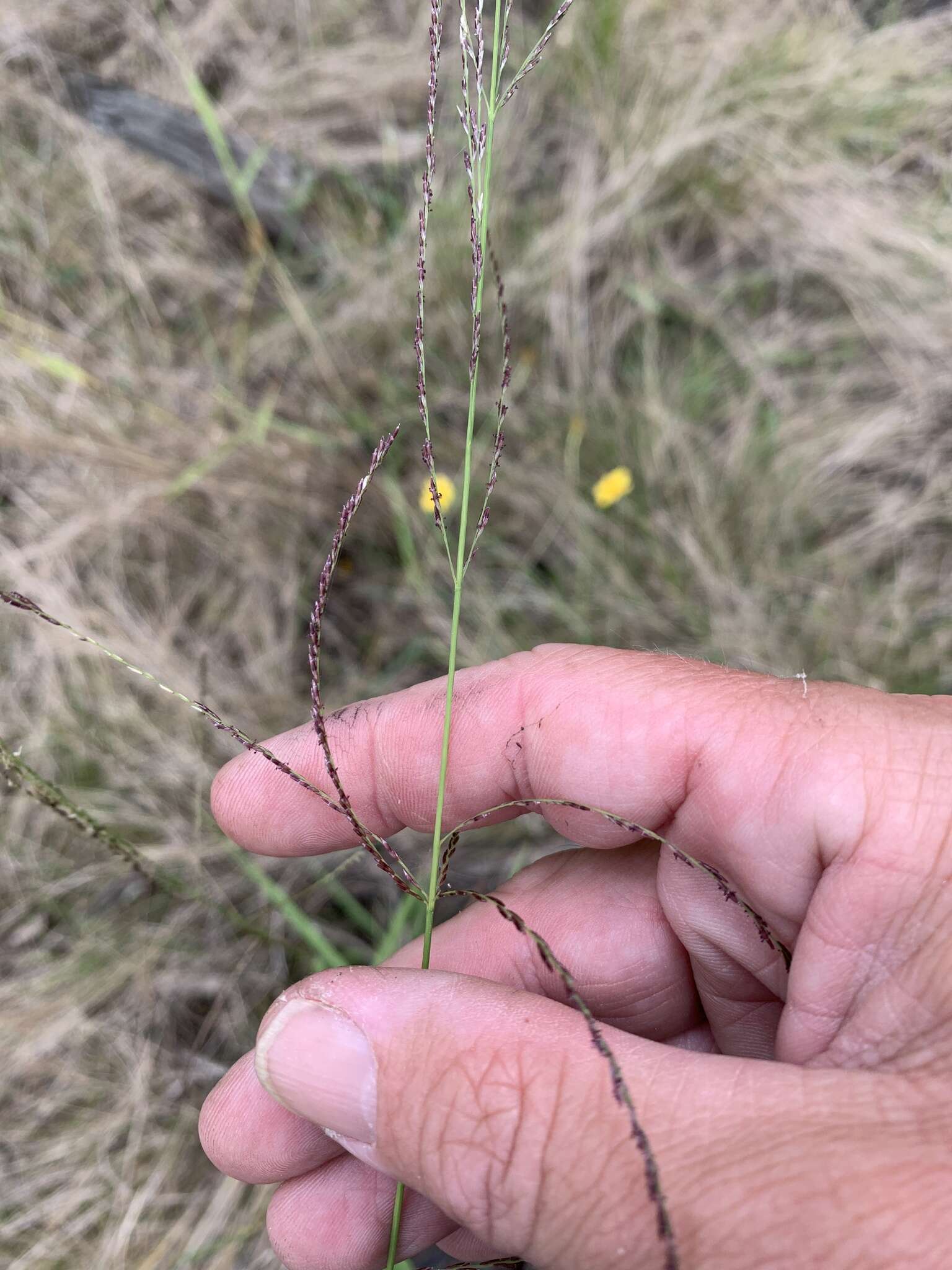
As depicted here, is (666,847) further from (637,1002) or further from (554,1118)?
(554,1118)

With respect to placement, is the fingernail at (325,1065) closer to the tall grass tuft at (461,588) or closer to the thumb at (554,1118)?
the thumb at (554,1118)

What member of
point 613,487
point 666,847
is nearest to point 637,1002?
point 666,847

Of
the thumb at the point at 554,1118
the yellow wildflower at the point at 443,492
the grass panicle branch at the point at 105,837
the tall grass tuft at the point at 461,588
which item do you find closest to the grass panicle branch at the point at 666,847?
the tall grass tuft at the point at 461,588

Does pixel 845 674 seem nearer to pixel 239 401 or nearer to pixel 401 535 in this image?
pixel 401 535

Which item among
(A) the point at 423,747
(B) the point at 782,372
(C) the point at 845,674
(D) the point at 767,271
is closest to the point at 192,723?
(A) the point at 423,747

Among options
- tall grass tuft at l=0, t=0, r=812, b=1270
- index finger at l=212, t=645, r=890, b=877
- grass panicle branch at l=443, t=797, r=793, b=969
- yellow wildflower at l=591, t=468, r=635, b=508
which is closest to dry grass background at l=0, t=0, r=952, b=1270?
yellow wildflower at l=591, t=468, r=635, b=508

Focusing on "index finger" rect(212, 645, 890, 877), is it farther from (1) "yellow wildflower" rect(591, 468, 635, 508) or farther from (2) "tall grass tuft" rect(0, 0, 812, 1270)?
(1) "yellow wildflower" rect(591, 468, 635, 508)

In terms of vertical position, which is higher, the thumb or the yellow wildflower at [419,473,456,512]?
the yellow wildflower at [419,473,456,512]
